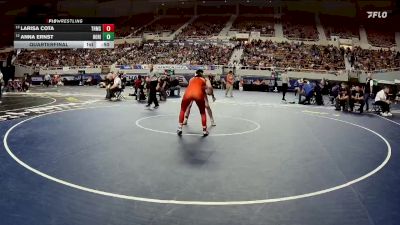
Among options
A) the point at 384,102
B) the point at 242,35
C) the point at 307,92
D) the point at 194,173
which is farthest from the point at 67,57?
the point at 194,173

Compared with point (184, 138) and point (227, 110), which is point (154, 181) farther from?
point (227, 110)

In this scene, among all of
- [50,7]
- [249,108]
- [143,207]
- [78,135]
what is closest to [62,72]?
[50,7]

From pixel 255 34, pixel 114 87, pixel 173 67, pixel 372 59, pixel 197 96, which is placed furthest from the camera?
pixel 255 34

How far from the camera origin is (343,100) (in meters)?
17.7

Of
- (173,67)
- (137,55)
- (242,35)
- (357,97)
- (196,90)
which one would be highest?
(242,35)

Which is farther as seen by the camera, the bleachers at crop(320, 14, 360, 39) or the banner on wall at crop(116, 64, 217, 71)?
the bleachers at crop(320, 14, 360, 39)

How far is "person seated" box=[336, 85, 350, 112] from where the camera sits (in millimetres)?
17594

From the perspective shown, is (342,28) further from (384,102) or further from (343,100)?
(384,102)

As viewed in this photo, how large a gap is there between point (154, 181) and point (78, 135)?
4.66 meters

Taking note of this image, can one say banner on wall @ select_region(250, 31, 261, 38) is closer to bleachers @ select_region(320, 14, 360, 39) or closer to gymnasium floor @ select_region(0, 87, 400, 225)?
bleachers @ select_region(320, 14, 360, 39)

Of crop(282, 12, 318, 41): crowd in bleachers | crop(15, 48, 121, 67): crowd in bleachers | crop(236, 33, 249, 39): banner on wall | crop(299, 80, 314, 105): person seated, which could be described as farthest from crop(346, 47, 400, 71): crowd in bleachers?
crop(15, 48, 121, 67): crowd in bleachers

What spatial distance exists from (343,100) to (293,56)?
70.9 ft

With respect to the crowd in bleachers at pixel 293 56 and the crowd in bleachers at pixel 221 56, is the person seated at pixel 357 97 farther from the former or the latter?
the crowd in bleachers at pixel 293 56
